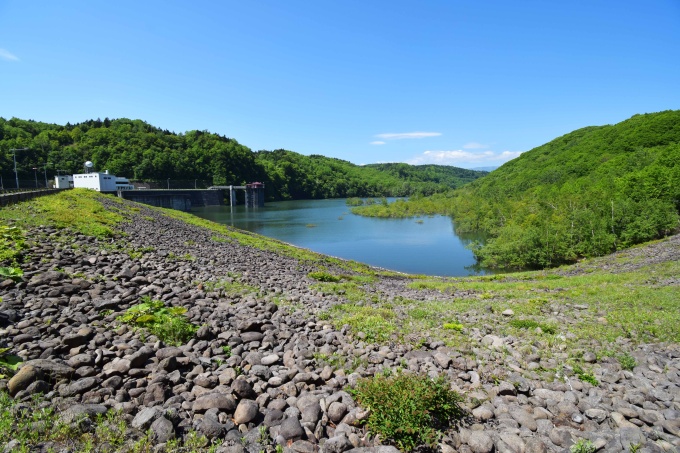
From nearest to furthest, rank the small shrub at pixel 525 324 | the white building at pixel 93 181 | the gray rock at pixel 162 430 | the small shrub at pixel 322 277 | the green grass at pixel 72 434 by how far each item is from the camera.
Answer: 1. the green grass at pixel 72 434
2. the gray rock at pixel 162 430
3. the small shrub at pixel 525 324
4. the small shrub at pixel 322 277
5. the white building at pixel 93 181

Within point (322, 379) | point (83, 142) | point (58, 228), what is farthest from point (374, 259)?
point (83, 142)

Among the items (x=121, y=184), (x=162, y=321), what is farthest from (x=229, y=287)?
(x=121, y=184)

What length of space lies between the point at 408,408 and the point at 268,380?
2595 mm

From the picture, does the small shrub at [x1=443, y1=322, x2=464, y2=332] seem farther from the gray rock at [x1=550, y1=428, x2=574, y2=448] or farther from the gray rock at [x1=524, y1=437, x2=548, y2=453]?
the gray rock at [x1=524, y1=437, x2=548, y2=453]

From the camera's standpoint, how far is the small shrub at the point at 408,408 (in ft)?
17.6

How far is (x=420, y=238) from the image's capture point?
63.6 m

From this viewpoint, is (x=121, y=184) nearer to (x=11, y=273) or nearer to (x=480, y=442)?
(x=11, y=273)

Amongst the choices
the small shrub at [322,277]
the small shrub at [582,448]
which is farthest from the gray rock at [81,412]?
the small shrub at [322,277]

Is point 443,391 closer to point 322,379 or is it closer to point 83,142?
point 322,379

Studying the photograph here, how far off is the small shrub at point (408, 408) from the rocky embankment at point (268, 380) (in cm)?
22

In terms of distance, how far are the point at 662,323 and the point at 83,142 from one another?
16254 centimetres

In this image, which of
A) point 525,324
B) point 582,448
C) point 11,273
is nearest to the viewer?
point 582,448

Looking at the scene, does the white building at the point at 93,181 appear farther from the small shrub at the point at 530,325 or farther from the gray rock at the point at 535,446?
the gray rock at the point at 535,446

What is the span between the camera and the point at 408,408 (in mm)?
5691
